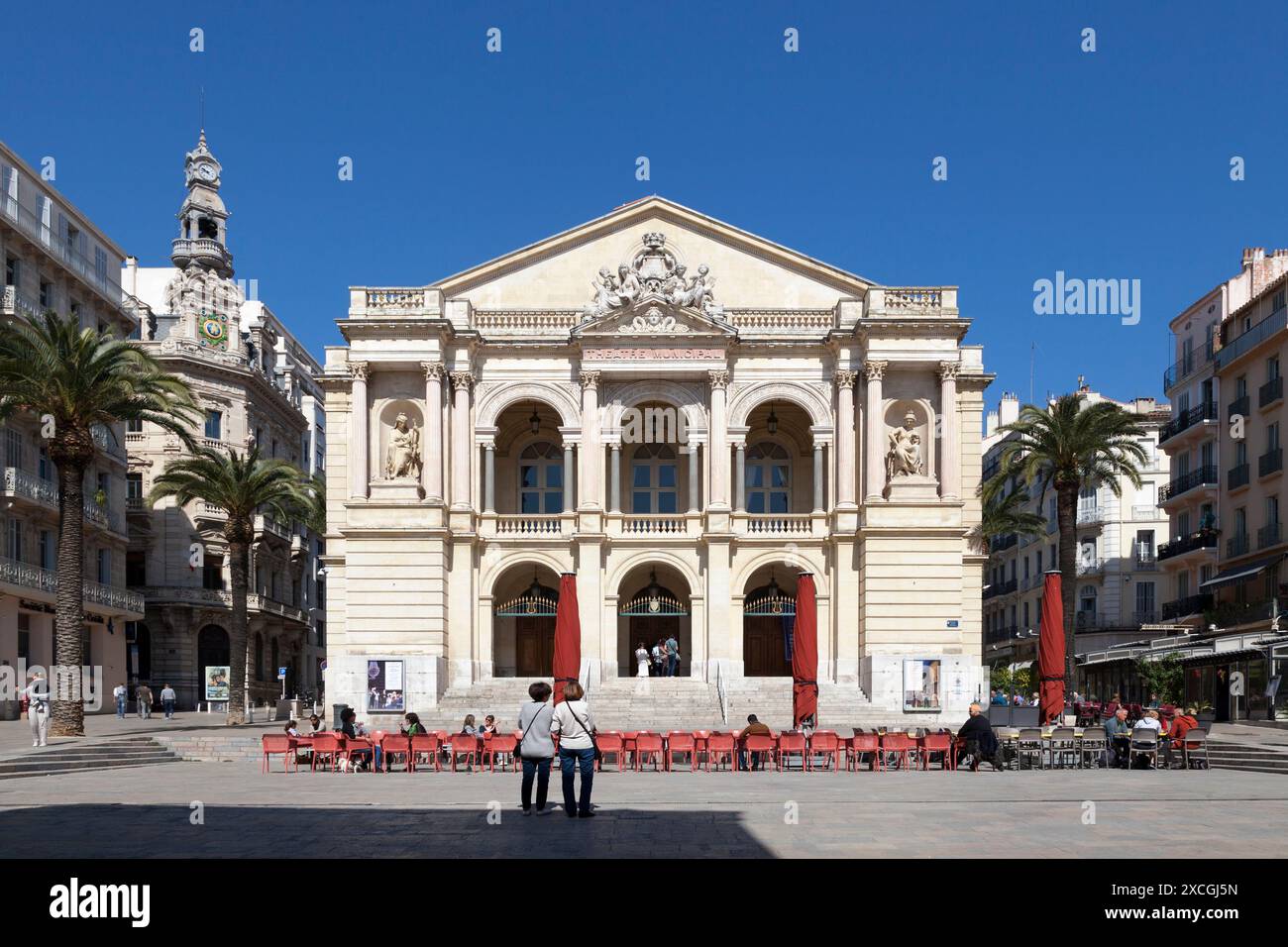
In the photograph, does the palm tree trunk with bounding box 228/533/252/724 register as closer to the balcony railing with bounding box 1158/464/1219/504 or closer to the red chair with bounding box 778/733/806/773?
the red chair with bounding box 778/733/806/773

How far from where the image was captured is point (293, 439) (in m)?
83.0

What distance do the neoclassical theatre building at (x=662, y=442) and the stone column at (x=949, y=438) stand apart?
0.08 meters

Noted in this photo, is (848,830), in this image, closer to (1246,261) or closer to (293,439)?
(1246,261)

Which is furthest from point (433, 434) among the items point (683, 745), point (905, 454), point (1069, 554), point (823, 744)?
point (823, 744)

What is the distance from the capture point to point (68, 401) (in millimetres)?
36219

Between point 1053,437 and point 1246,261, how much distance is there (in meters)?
19.1

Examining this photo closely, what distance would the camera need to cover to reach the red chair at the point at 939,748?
28.7 m

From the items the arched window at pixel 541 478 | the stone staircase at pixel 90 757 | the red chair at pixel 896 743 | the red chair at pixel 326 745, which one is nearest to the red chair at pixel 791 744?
the red chair at pixel 896 743

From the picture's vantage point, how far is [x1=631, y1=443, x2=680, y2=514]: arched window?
51.7 meters

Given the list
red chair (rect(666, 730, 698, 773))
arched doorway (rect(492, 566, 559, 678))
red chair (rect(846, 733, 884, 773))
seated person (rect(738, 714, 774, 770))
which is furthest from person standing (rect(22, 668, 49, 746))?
arched doorway (rect(492, 566, 559, 678))

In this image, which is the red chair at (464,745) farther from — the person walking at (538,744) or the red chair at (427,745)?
the person walking at (538,744)

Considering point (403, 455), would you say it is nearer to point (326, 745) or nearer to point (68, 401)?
point (68, 401)

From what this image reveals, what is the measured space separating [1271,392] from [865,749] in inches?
1129
